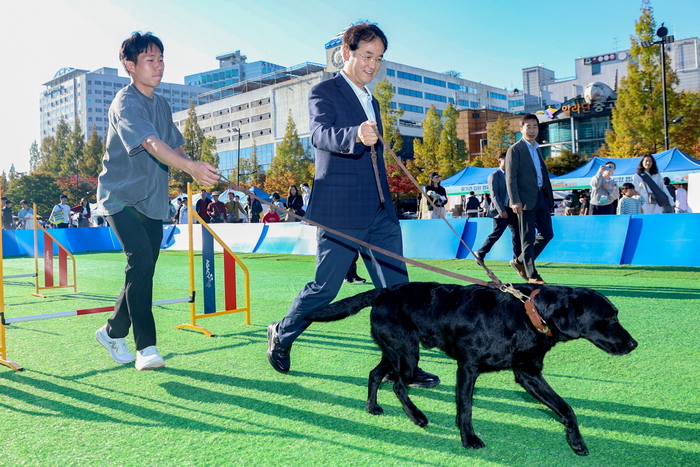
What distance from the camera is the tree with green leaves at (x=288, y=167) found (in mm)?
59469

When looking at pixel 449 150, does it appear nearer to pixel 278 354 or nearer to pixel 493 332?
pixel 278 354

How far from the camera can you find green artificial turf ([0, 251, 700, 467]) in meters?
2.20

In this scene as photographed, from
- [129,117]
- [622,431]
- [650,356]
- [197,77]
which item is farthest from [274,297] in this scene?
[197,77]

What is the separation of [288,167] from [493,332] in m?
59.6

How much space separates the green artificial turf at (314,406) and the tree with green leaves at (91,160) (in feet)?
259

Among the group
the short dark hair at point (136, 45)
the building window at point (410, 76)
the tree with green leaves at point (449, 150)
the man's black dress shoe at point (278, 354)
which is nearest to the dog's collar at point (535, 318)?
the man's black dress shoe at point (278, 354)

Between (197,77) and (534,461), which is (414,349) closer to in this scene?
(534,461)

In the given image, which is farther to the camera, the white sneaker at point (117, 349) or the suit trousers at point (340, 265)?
the white sneaker at point (117, 349)

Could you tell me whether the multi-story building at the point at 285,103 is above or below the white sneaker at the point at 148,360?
above

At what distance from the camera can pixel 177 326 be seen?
16.8 ft

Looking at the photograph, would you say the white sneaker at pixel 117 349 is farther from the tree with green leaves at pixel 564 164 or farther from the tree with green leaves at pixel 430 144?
the tree with green leaves at pixel 430 144

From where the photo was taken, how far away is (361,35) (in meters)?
3.01

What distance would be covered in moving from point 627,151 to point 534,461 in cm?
3568

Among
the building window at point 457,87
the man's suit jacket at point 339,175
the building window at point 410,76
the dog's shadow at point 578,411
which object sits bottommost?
the dog's shadow at point 578,411
